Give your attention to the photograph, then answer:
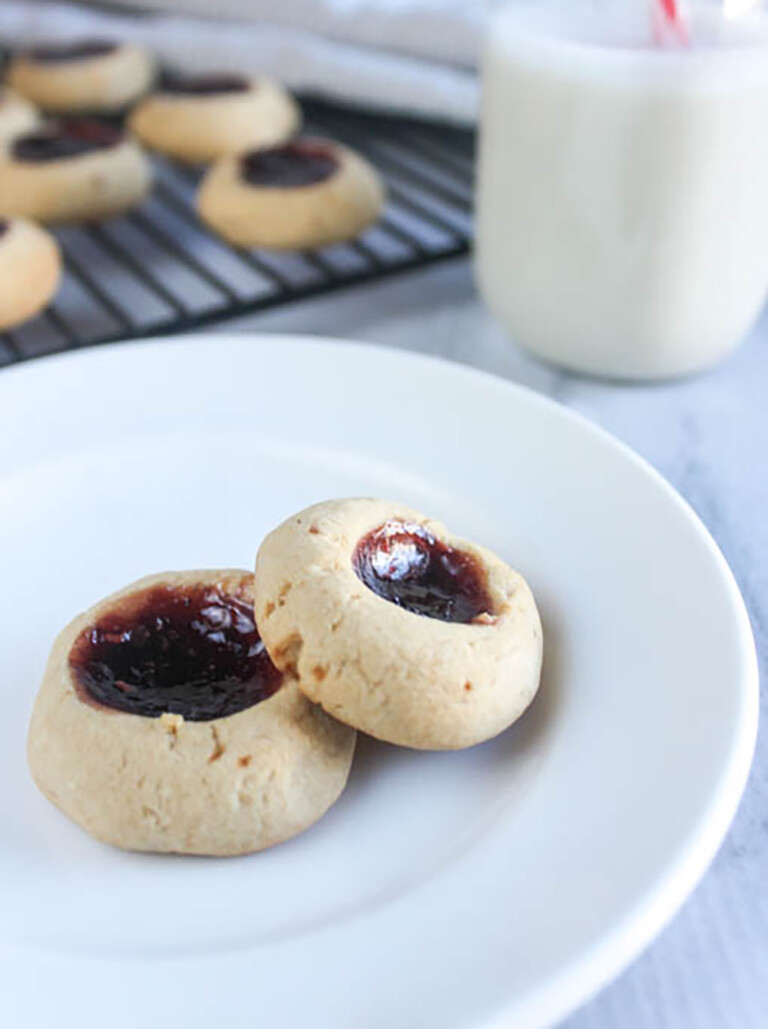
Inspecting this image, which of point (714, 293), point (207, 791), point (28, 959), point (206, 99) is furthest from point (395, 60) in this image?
point (28, 959)

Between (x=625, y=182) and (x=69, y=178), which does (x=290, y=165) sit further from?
(x=625, y=182)

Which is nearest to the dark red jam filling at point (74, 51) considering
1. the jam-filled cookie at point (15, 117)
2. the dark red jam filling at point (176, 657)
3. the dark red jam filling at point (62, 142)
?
the jam-filled cookie at point (15, 117)

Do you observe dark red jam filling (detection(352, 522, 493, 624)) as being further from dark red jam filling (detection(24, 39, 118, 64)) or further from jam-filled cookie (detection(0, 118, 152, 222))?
dark red jam filling (detection(24, 39, 118, 64))

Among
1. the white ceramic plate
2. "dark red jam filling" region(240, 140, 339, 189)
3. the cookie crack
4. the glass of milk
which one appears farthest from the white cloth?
the cookie crack

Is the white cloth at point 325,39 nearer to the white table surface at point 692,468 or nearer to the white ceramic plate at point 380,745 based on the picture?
the white table surface at point 692,468

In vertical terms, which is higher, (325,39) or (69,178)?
(325,39)

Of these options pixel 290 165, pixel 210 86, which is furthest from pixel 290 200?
pixel 210 86
